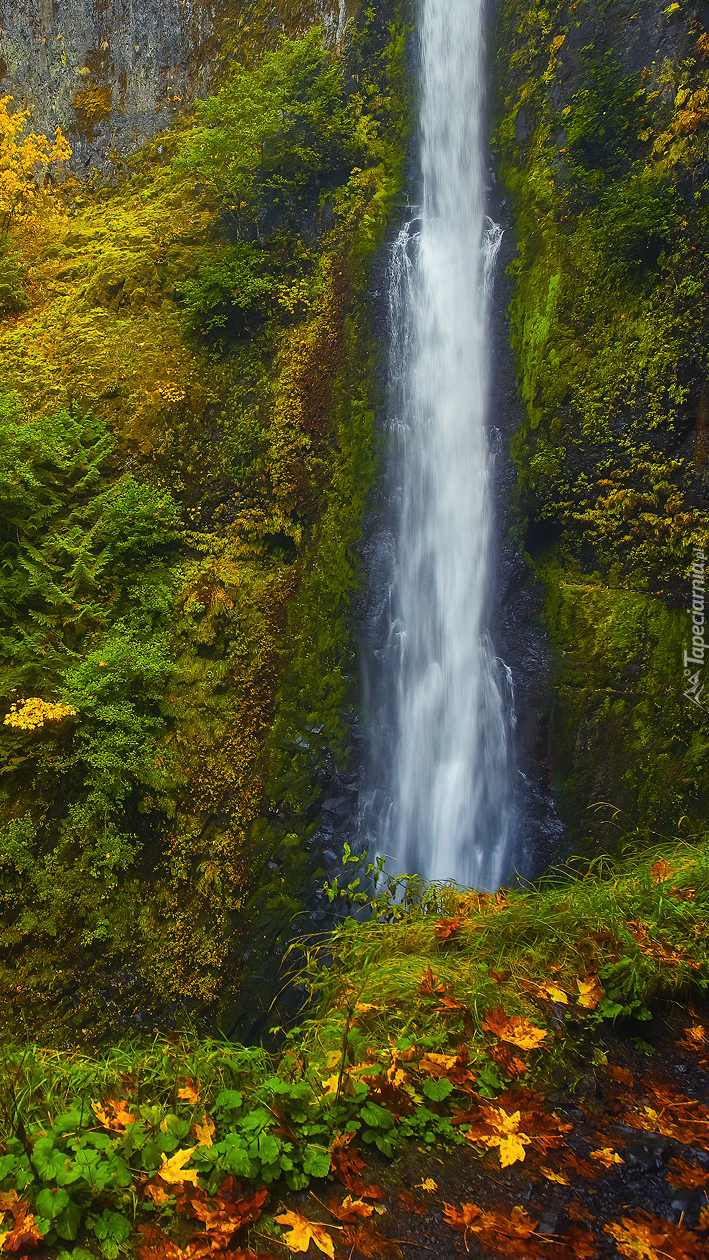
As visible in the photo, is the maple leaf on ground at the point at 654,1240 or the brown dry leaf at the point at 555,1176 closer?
the maple leaf on ground at the point at 654,1240

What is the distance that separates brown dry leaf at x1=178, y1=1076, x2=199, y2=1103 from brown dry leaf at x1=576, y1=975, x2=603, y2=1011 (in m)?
1.28

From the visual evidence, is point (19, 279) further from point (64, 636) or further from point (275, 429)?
point (64, 636)

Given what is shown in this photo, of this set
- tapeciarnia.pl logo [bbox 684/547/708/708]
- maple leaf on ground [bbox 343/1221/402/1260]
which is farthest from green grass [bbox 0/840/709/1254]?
tapeciarnia.pl logo [bbox 684/547/708/708]

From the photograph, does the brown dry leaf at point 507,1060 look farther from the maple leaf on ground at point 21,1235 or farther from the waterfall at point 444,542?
the waterfall at point 444,542

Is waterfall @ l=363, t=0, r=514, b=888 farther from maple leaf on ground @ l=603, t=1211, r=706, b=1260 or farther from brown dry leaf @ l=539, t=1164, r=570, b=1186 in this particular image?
maple leaf on ground @ l=603, t=1211, r=706, b=1260

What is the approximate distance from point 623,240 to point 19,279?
7.68 meters

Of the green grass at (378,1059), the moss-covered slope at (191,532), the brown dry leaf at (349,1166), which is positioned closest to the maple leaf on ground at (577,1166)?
the green grass at (378,1059)

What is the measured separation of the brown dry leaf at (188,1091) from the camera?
1994 mm

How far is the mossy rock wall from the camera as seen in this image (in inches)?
231

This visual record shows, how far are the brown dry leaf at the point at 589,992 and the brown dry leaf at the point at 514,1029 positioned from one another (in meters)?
0.19

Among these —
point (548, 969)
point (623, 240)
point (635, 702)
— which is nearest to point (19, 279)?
point (623, 240)

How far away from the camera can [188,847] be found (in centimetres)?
617

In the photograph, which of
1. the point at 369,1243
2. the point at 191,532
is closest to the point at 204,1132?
the point at 369,1243

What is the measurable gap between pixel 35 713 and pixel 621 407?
592 cm
